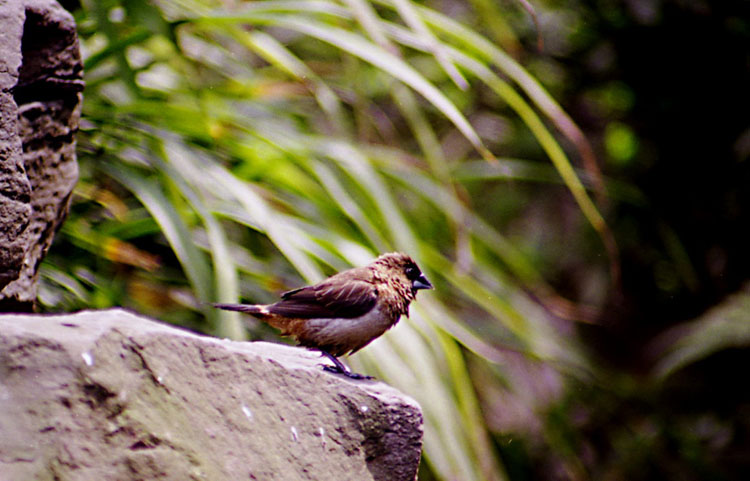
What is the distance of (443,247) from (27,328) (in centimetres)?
312

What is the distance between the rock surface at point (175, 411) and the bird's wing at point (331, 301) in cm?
27

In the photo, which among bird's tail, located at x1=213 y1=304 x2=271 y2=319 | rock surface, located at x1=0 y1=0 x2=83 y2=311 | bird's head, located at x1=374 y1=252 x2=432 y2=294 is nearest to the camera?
rock surface, located at x1=0 y1=0 x2=83 y2=311

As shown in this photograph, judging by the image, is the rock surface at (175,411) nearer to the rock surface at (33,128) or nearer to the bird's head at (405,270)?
the rock surface at (33,128)

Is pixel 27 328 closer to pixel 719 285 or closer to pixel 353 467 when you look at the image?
pixel 353 467

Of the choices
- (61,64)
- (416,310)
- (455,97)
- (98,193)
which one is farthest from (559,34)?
(61,64)

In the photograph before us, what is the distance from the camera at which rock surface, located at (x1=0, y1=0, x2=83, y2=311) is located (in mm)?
1738

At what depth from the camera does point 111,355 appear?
1621 millimetres

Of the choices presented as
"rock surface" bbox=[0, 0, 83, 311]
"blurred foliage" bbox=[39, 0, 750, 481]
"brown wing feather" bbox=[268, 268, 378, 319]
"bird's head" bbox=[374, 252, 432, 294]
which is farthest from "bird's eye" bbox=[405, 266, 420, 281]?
"rock surface" bbox=[0, 0, 83, 311]

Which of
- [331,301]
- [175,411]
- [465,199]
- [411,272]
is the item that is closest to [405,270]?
[411,272]

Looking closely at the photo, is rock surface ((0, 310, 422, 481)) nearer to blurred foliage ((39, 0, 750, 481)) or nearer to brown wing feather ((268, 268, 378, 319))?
brown wing feather ((268, 268, 378, 319))

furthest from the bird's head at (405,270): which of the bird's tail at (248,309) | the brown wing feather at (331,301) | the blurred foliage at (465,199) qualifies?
the blurred foliage at (465,199)

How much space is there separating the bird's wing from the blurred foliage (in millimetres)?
420

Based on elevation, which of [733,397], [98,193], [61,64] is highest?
[61,64]

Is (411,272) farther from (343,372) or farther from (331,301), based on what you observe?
(343,372)
